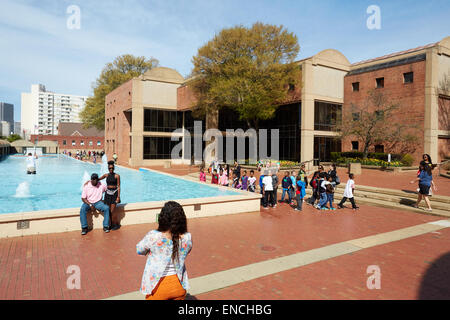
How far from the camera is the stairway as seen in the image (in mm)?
11961

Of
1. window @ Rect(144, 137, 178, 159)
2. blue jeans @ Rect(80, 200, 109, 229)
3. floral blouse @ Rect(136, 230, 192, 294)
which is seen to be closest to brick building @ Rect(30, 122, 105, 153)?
window @ Rect(144, 137, 178, 159)

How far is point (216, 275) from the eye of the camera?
5.79 meters

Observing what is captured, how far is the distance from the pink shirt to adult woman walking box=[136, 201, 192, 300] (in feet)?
19.2

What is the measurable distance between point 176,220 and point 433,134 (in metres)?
28.2

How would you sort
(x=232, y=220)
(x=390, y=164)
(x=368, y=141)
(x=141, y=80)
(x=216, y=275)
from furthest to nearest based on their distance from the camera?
(x=141, y=80)
(x=368, y=141)
(x=390, y=164)
(x=232, y=220)
(x=216, y=275)

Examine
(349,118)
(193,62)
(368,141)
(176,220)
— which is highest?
(193,62)

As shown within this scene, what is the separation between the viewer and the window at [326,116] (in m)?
29.6

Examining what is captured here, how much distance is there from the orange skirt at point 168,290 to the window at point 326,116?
28.4 m

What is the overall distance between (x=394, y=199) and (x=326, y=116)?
17.9 metres

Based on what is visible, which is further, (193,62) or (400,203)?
(193,62)

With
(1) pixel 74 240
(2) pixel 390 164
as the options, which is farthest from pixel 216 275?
(2) pixel 390 164

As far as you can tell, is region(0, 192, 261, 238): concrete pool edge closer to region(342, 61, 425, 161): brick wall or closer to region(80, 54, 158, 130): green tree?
region(342, 61, 425, 161): brick wall

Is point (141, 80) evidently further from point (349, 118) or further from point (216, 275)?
point (216, 275)
